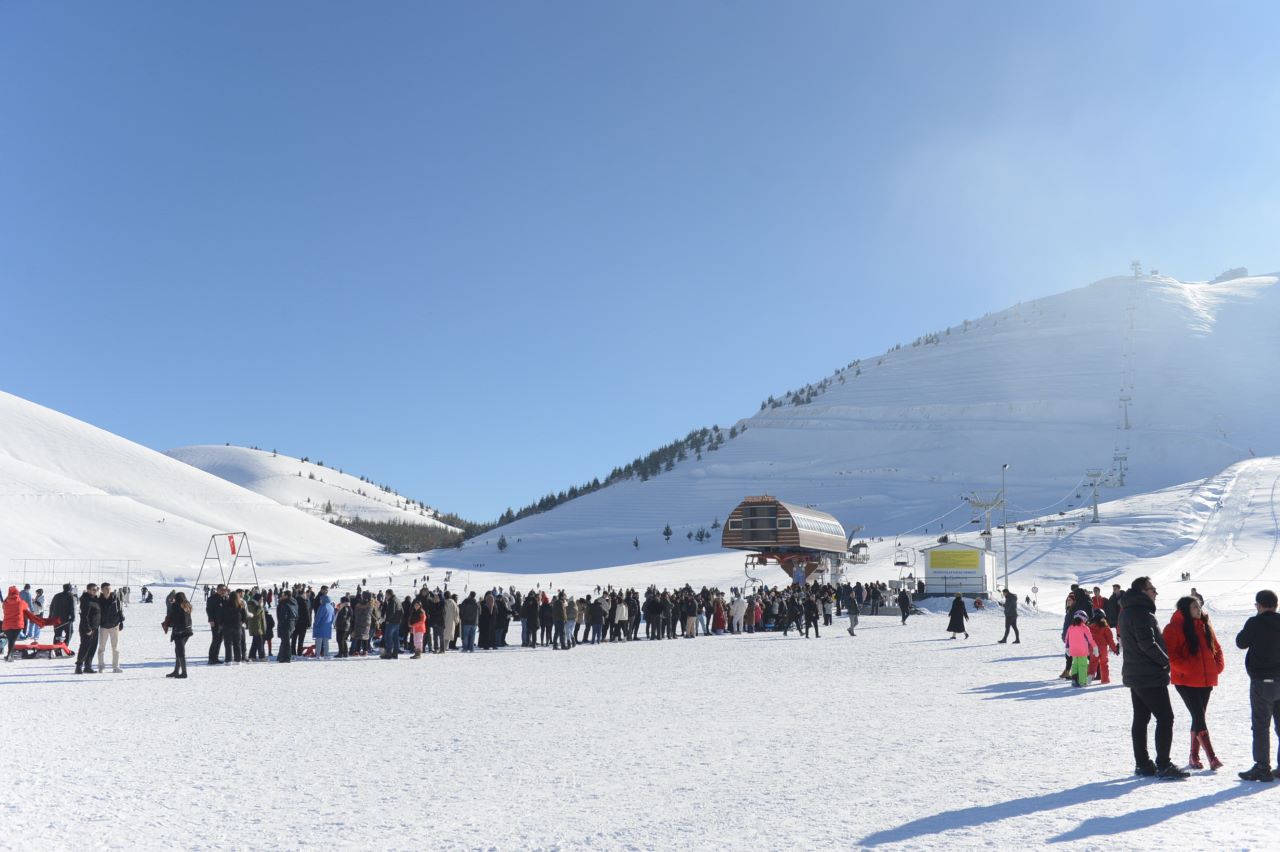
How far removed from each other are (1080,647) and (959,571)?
82.4ft

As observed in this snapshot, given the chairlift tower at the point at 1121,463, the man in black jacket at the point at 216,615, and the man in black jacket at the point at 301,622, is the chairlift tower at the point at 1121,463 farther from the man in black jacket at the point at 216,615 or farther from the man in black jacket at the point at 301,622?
the man in black jacket at the point at 216,615

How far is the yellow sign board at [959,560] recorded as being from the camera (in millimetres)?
37406

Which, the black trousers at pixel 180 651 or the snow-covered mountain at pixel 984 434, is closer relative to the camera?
the black trousers at pixel 180 651

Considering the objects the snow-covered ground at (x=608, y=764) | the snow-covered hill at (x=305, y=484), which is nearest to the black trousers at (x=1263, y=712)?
the snow-covered ground at (x=608, y=764)

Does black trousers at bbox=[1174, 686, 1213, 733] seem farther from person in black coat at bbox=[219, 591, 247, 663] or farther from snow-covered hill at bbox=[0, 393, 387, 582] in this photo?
snow-covered hill at bbox=[0, 393, 387, 582]

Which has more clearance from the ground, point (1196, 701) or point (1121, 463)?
point (1121, 463)

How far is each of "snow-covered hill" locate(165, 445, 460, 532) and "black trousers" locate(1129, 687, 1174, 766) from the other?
461 ft

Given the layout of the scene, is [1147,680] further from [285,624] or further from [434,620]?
[434,620]

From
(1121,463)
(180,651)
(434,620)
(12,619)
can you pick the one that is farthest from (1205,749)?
(1121,463)

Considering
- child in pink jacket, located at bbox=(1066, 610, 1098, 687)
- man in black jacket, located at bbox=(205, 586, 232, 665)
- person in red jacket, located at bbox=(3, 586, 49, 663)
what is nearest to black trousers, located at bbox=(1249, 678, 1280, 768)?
child in pink jacket, located at bbox=(1066, 610, 1098, 687)

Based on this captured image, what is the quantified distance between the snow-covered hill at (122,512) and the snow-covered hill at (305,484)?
60704 mm

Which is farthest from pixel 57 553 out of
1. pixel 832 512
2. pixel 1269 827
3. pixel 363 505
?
pixel 363 505

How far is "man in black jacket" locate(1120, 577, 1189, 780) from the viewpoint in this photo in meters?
7.15

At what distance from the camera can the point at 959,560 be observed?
37.6 meters
